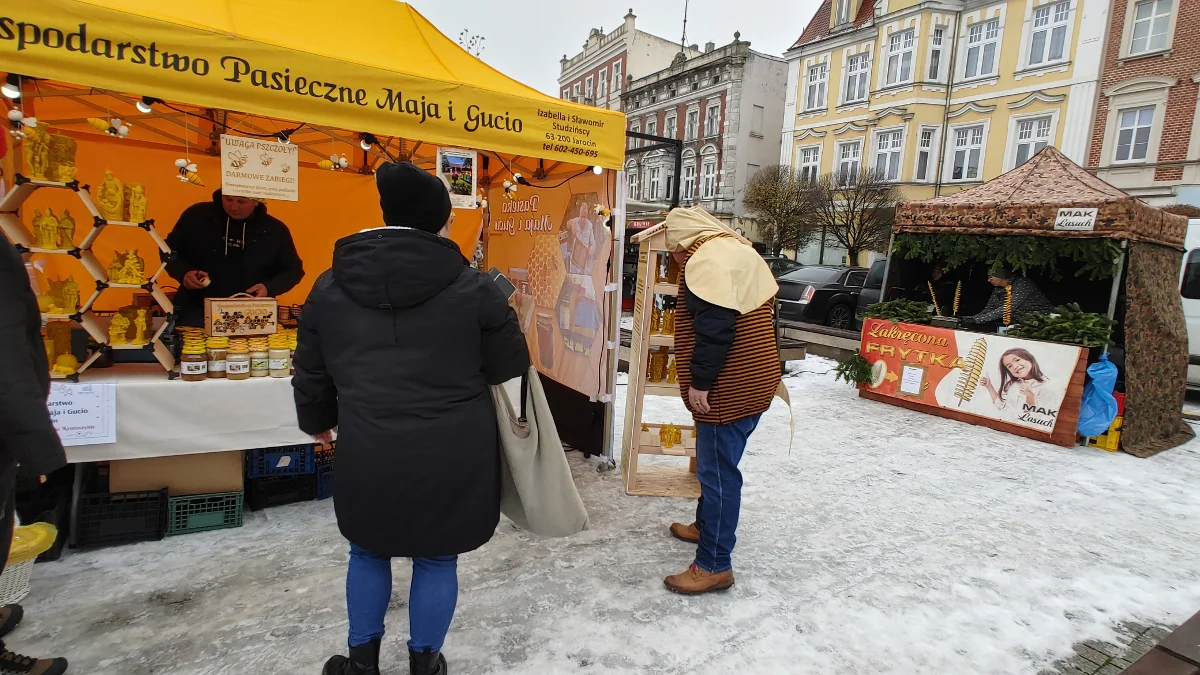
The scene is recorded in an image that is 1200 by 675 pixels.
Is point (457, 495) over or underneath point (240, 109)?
underneath

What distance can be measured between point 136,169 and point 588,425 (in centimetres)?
423

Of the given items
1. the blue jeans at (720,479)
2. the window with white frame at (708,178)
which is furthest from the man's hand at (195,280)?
the window with white frame at (708,178)

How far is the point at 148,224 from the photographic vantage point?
123 inches

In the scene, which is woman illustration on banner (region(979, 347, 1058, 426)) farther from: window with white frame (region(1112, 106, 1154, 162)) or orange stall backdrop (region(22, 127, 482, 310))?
window with white frame (region(1112, 106, 1154, 162))

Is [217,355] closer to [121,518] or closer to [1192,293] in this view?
[121,518]

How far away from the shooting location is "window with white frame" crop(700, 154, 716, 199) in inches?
1280

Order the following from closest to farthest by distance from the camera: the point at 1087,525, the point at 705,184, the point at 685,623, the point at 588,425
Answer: the point at 685,623, the point at 1087,525, the point at 588,425, the point at 705,184

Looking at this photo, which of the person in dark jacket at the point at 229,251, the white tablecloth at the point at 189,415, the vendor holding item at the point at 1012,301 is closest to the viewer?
the white tablecloth at the point at 189,415

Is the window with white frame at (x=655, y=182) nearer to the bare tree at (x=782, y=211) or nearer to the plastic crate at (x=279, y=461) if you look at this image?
the bare tree at (x=782, y=211)

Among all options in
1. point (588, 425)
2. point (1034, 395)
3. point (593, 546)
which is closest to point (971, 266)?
point (1034, 395)

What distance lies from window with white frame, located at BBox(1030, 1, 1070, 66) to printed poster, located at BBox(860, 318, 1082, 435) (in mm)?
19344

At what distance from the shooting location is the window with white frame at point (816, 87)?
1040 inches

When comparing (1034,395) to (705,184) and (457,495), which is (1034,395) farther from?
(705,184)

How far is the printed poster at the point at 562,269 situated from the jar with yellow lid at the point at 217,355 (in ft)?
6.82
